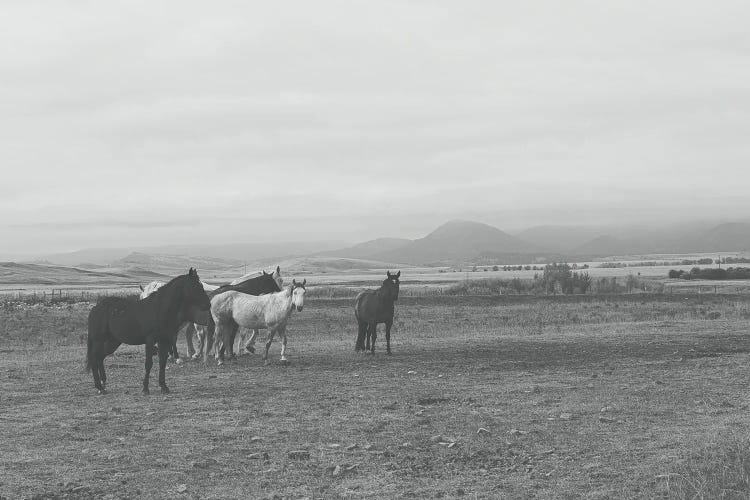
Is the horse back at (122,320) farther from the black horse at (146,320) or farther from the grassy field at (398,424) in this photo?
the grassy field at (398,424)

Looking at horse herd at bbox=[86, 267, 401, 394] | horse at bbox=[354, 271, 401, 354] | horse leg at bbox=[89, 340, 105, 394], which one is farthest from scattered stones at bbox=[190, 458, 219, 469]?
horse at bbox=[354, 271, 401, 354]

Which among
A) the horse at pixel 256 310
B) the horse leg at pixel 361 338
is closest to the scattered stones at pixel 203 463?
the horse at pixel 256 310

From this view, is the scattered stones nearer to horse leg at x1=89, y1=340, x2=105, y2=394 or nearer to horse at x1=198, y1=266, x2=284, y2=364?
horse leg at x1=89, y1=340, x2=105, y2=394

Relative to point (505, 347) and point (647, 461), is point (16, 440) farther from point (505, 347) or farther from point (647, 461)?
point (505, 347)

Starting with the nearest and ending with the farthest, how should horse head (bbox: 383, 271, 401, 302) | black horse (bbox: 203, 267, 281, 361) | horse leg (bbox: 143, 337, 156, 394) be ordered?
horse leg (bbox: 143, 337, 156, 394) < black horse (bbox: 203, 267, 281, 361) < horse head (bbox: 383, 271, 401, 302)

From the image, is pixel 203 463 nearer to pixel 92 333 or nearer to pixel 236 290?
pixel 92 333

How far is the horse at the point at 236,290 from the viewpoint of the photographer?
1980 centimetres

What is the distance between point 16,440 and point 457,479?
631 centimetres

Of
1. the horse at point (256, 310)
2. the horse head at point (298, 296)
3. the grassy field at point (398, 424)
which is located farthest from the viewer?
the horse at point (256, 310)

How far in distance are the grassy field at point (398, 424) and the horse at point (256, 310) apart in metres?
1.06

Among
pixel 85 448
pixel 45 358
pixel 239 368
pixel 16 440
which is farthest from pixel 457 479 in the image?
pixel 45 358

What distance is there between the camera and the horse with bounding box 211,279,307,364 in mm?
18969

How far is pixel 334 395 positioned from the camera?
1365 cm

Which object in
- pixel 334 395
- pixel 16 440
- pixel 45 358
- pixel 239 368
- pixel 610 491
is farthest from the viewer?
pixel 45 358
